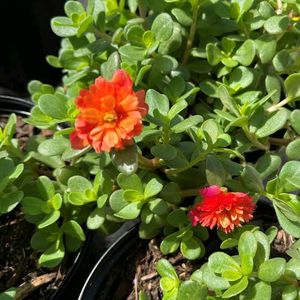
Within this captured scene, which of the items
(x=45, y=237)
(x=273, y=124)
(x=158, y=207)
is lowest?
(x=45, y=237)

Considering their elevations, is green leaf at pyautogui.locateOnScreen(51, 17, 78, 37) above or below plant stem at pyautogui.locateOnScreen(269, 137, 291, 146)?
above

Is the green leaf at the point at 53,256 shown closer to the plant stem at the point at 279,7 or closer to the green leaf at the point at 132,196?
the green leaf at the point at 132,196

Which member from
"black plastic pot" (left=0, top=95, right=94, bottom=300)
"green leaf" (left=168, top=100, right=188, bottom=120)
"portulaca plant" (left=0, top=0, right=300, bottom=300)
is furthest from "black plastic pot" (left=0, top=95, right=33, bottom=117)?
"green leaf" (left=168, top=100, right=188, bottom=120)

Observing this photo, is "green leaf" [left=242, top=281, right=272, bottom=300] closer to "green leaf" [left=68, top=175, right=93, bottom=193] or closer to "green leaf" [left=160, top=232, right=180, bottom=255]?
"green leaf" [left=160, top=232, right=180, bottom=255]

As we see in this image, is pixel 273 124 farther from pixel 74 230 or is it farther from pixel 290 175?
pixel 74 230

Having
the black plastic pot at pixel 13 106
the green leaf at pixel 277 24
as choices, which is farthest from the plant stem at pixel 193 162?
the black plastic pot at pixel 13 106

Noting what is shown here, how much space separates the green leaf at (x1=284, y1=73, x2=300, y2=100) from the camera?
1027 millimetres

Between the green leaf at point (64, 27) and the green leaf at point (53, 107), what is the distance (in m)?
0.20

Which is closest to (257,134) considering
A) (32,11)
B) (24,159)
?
(24,159)

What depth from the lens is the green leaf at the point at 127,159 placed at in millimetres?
840

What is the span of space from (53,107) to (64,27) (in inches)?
9.8

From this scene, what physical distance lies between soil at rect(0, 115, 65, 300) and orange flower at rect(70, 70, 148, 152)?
0.51 m

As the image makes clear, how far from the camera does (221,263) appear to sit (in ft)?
2.91

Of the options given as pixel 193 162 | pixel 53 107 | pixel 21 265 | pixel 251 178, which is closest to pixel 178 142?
pixel 193 162
